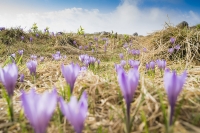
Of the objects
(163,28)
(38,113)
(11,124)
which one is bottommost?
(11,124)

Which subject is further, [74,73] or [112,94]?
[112,94]

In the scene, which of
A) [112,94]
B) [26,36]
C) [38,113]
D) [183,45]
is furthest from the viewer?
[26,36]

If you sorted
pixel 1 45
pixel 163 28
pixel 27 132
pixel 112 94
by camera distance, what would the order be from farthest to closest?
pixel 1 45
pixel 163 28
pixel 112 94
pixel 27 132

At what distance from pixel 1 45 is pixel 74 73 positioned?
8.18m

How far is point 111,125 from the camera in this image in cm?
125

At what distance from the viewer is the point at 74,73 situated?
148cm

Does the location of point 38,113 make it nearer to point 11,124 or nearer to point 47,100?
point 47,100

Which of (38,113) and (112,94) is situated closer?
(38,113)

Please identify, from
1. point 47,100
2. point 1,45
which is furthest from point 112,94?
point 1,45

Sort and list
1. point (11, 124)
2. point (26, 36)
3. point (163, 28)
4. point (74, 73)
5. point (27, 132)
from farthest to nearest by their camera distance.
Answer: point (26, 36) < point (163, 28) < point (74, 73) < point (11, 124) < point (27, 132)

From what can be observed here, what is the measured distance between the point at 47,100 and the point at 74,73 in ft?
2.14

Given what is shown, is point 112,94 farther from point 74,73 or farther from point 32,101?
point 32,101

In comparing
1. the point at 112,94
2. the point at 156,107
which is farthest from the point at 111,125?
the point at 112,94

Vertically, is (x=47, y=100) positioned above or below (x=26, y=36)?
below
